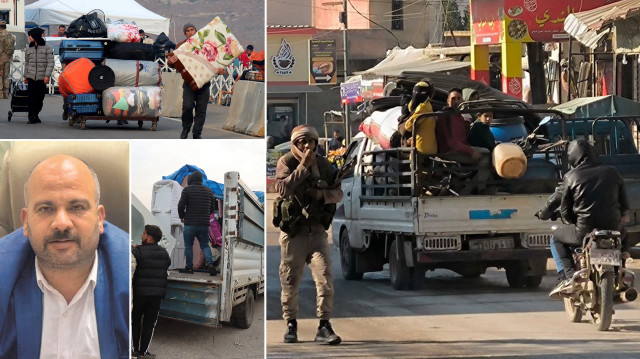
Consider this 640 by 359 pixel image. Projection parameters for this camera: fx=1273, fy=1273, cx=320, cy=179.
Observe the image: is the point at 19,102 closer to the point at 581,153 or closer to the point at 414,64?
the point at 581,153

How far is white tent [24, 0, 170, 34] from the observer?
11.0m

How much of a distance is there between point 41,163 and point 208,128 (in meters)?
3.58

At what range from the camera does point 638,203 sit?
13.9 m

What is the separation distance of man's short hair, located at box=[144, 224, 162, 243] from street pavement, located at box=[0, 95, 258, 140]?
→ 717 mm

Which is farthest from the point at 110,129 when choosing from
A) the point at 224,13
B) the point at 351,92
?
the point at 351,92

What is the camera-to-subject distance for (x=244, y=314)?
6.52 metres

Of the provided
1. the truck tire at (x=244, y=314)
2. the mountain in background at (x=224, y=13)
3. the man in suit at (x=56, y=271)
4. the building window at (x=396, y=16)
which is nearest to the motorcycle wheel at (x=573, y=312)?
the mountain in background at (x=224, y=13)

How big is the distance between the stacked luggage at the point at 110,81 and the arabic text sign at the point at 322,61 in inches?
1432

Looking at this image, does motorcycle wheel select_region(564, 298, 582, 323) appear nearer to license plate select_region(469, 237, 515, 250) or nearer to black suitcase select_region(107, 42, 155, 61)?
license plate select_region(469, 237, 515, 250)

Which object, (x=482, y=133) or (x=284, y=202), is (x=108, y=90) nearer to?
(x=284, y=202)

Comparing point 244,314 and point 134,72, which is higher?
point 134,72

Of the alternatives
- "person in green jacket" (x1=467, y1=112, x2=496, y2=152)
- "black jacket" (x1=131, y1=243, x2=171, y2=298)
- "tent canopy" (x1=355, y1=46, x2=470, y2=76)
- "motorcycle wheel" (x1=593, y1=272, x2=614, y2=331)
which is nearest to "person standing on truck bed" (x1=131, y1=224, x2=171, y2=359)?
"black jacket" (x1=131, y1=243, x2=171, y2=298)

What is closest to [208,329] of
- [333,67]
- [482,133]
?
[482,133]

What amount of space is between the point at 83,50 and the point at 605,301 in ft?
15.0
